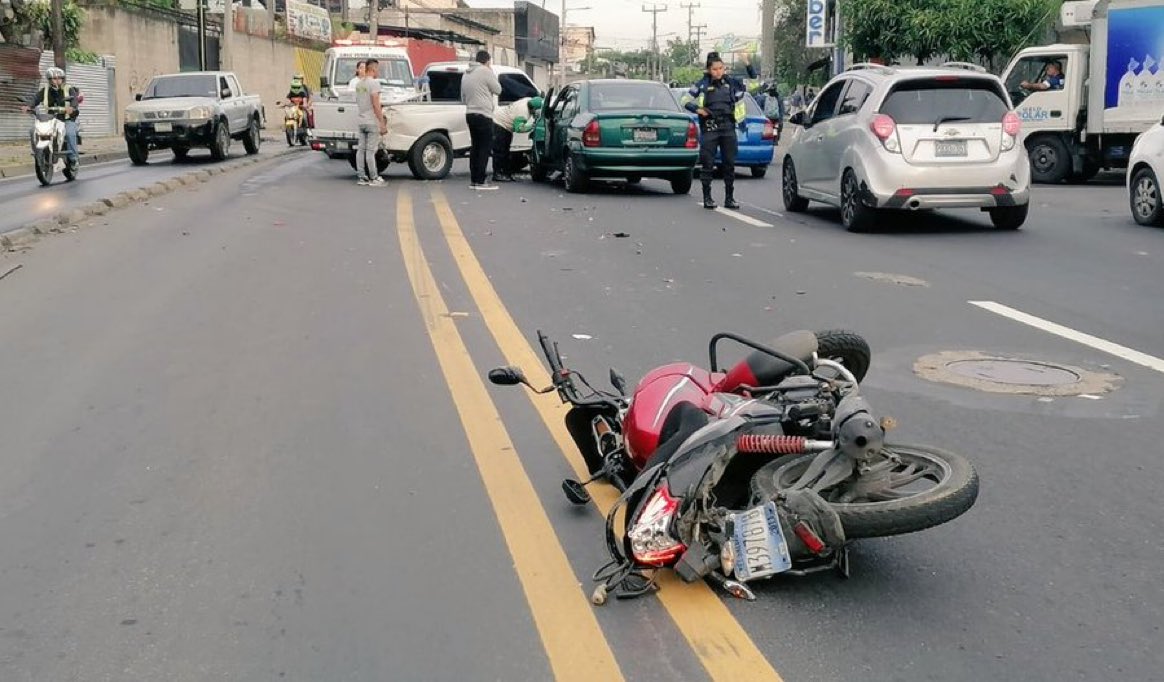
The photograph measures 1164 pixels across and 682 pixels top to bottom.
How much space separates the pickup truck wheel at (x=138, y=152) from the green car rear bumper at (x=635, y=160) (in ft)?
36.2

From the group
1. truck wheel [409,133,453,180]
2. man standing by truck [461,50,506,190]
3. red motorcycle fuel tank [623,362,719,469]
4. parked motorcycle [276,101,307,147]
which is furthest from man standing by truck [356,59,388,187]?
parked motorcycle [276,101,307,147]

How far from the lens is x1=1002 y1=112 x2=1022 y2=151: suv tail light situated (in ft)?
43.6

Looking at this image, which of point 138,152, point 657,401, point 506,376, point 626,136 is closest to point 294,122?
point 138,152

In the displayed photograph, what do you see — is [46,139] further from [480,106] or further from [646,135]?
[646,135]

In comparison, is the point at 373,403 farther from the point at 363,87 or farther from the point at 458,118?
the point at 458,118

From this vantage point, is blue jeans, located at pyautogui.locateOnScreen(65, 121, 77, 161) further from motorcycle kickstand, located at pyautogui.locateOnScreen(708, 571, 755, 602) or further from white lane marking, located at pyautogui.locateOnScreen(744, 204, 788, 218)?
motorcycle kickstand, located at pyautogui.locateOnScreen(708, 571, 755, 602)

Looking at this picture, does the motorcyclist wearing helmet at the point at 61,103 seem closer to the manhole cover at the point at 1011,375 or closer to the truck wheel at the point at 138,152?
the truck wheel at the point at 138,152

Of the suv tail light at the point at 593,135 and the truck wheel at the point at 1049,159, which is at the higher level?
the suv tail light at the point at 593,135

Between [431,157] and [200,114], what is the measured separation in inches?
270

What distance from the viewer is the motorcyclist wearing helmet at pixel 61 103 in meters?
20.5

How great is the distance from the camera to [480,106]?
1919cm

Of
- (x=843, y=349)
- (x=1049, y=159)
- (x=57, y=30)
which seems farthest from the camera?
(x=57, y=30)

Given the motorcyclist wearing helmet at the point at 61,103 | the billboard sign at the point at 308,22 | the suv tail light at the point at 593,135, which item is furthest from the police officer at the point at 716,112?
the billboard sign at the point at 308,22

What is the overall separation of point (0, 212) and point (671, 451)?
14178 millimetres
